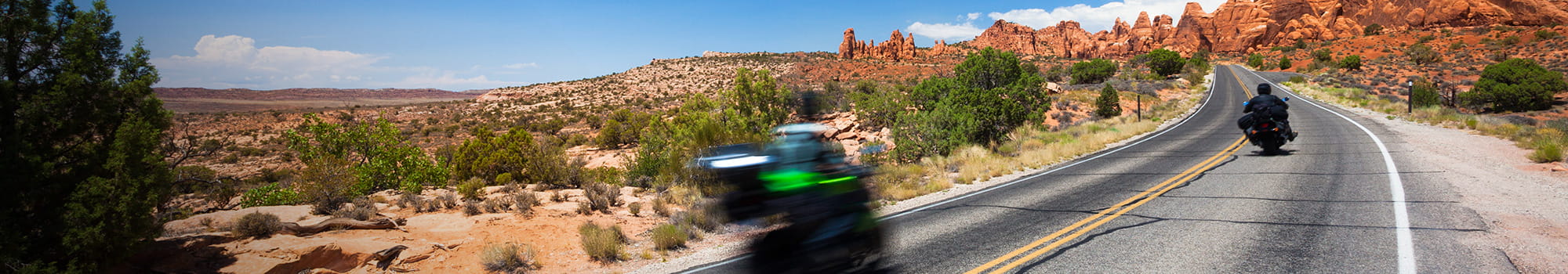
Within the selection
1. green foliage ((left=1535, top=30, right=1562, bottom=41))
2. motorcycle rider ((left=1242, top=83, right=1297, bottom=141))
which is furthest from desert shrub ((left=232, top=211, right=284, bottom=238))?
green foliage ((left=1535, top=30, right=1562, bottom=41))

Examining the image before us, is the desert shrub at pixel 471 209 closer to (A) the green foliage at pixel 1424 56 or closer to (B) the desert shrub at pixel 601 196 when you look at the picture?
(B) the desert shrub at pixel 601 196

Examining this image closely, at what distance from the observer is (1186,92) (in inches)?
1832

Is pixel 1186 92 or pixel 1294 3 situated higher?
pixel 1294 3

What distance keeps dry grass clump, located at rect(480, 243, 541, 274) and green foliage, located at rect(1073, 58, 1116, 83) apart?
2258 inches

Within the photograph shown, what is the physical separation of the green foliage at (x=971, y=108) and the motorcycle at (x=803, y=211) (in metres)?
13.1

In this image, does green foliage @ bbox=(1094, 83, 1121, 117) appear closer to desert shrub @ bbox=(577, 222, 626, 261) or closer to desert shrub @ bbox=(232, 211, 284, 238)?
desert shrub @ bbox=(577, 222, 626, 261)

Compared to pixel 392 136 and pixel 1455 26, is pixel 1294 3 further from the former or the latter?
pixel 392 136

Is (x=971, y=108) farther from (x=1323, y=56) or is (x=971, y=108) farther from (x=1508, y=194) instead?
(x=1323, y=56)

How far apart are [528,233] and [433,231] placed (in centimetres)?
129

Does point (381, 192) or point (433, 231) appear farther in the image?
point (381, 192)

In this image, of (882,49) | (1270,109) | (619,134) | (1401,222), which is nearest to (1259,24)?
(882,49)

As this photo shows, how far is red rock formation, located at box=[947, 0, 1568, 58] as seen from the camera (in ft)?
224

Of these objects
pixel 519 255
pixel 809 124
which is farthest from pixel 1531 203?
pixel 519 255

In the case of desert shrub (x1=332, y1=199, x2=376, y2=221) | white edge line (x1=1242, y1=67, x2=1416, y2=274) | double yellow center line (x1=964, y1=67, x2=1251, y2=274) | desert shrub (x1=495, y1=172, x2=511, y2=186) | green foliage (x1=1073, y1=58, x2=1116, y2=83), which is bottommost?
desert shrub (x1=495, y1=172, x2=511, y2=186)
